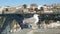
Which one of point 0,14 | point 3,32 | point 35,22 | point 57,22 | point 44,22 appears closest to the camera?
point 3,32

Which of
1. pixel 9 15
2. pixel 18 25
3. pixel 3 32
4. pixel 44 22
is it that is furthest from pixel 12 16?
pixel 44 22

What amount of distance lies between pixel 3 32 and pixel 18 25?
3.34 meters

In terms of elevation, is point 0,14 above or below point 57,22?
above

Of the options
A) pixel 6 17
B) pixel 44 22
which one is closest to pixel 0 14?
pixel 6 17

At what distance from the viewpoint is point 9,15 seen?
20.2ft

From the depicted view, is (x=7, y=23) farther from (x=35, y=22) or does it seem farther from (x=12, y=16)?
(x=35, y=22)

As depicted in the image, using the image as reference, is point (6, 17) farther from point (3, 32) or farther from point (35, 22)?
point (35, 22)

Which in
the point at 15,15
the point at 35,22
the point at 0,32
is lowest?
the point at 35,22

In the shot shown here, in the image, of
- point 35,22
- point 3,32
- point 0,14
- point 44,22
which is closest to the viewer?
point 3,32

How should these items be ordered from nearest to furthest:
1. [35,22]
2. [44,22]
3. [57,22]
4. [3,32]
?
[3,32] < [57,22] < [44,22] < [35,22]

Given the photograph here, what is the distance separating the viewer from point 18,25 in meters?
9.34

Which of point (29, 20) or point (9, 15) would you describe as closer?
point (9, 15)

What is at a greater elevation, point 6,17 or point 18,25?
point 6,17

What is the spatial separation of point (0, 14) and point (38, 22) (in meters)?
4.10
